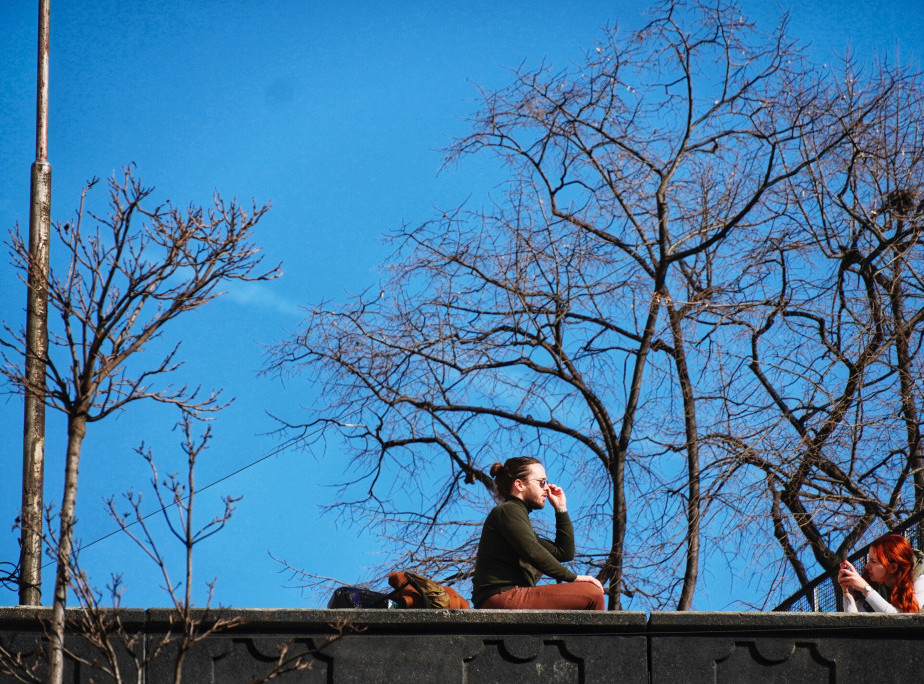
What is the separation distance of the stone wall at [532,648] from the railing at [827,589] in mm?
2534

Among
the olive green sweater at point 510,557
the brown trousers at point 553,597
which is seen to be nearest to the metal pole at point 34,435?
the olive green sweater at point 510,557

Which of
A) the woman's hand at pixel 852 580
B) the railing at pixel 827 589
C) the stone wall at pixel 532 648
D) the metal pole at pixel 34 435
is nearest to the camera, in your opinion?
the stone wall at pixel 532 648

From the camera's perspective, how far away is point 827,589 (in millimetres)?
10227

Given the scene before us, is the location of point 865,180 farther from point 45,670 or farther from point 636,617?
point 45,670

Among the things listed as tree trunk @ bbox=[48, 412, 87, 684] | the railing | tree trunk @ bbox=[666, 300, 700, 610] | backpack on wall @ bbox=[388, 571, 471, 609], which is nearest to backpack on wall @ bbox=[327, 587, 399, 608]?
backpack on wall @ bbox=[388, 571, 471, 609]

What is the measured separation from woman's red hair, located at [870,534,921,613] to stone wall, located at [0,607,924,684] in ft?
2.54

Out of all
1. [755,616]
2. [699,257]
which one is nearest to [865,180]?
[699,257]

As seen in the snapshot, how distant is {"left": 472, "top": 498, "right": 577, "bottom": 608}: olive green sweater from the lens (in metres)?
6.95

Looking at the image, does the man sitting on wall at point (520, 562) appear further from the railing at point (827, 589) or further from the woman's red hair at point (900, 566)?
the railing at point (827, 589)

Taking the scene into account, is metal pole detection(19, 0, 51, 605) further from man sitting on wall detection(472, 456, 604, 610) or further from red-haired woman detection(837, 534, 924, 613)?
red-haired woman detection(837, 534, 924, 613)

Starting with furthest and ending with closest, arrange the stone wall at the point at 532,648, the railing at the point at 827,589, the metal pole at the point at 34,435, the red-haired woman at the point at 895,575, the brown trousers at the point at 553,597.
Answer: the railing at the point at 827,589, the metal pole at the point at 34,435, the red-haired woman at the point at 895,575, the brown trousers at the point at 553,597, the stone wall at the point at 532,648

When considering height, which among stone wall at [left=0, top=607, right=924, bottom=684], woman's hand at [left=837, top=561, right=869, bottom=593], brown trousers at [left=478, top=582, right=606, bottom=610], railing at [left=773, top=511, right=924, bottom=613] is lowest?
stone wall at [left=0, top=607, right=924, bottom=684]

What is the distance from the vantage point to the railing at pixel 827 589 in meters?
9.83

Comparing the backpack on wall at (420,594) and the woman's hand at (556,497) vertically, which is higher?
the woman's hand at (556,497)
